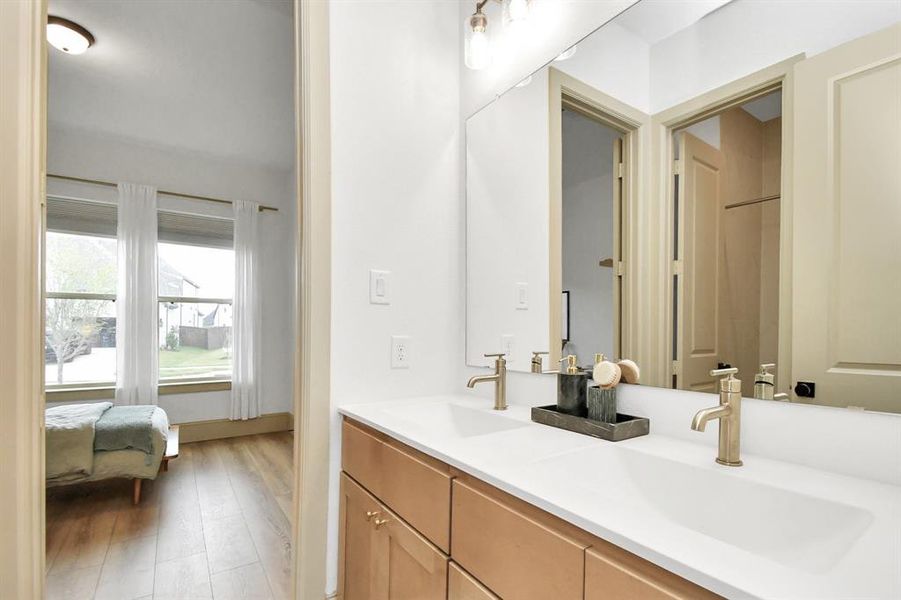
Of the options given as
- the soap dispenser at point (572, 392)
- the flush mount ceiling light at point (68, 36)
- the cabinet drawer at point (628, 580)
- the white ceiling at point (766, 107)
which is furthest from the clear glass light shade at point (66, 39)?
the cabinet drawer at point (628, 580)

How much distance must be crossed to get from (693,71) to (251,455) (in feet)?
13.0

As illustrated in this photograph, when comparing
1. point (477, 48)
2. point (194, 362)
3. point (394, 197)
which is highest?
point (477, 48)

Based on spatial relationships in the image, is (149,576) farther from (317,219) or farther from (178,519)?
(317,219)

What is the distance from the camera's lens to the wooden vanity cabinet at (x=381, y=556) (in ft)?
3.37

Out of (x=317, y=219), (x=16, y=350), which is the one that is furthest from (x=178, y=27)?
(x=16, y=350)

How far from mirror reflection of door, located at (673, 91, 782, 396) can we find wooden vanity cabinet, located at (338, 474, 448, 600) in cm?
74

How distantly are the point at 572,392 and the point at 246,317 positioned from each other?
387 cm

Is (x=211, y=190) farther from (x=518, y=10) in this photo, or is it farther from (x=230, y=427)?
(x=518, y=10)

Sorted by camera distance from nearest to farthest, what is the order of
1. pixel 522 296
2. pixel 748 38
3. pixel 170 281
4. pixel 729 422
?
pixel 729 422 < pixel 748 38 < pixel 522 296 < pixel 170 281

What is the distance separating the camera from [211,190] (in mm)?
4316

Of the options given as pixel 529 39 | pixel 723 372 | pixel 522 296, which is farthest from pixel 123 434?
pixel 723 372

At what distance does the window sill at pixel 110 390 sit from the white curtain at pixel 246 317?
7.6 inches

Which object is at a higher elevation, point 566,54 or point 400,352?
point 566,54

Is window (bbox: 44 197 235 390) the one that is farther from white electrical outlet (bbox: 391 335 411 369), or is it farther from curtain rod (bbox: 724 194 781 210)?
curtain rod (bbox: 724 194 781 210)
